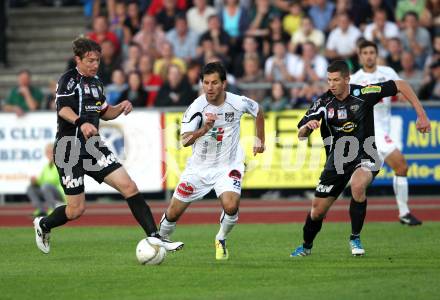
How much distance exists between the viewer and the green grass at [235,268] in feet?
28.6

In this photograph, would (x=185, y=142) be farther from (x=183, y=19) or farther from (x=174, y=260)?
(x=183, y=19)

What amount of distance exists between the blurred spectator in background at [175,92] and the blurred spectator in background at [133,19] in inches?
113

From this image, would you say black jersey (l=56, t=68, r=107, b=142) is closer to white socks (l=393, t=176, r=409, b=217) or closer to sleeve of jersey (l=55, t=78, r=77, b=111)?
sleeve of jersey (l=55, t=78, r=77, b=111)

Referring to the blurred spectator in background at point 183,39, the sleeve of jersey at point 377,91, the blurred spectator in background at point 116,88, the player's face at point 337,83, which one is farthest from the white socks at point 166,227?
→ the blurred spectator in background at point 183,39

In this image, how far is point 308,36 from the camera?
21016 mm

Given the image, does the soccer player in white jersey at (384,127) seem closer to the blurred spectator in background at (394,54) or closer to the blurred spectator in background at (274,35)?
the blurred spectator in background at (394,54)

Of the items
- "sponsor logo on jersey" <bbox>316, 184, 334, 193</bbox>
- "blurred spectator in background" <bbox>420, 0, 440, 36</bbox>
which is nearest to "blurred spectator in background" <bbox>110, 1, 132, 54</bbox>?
"blurred spectator in background" <bbox>420, 0, 440, 36</bbox>

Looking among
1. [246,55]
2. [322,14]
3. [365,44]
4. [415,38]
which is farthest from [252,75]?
[365,44]

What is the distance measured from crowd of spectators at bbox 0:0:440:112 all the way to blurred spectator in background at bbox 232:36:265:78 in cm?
2

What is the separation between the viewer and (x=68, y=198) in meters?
11.3

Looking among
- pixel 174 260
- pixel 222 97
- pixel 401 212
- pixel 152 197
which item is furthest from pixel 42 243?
pixel 152 197

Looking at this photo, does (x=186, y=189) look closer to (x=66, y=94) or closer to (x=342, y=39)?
(x=66, y=94)

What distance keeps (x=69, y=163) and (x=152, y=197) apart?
8.22 m

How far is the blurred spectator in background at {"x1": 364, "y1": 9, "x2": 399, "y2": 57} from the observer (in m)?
20.5
